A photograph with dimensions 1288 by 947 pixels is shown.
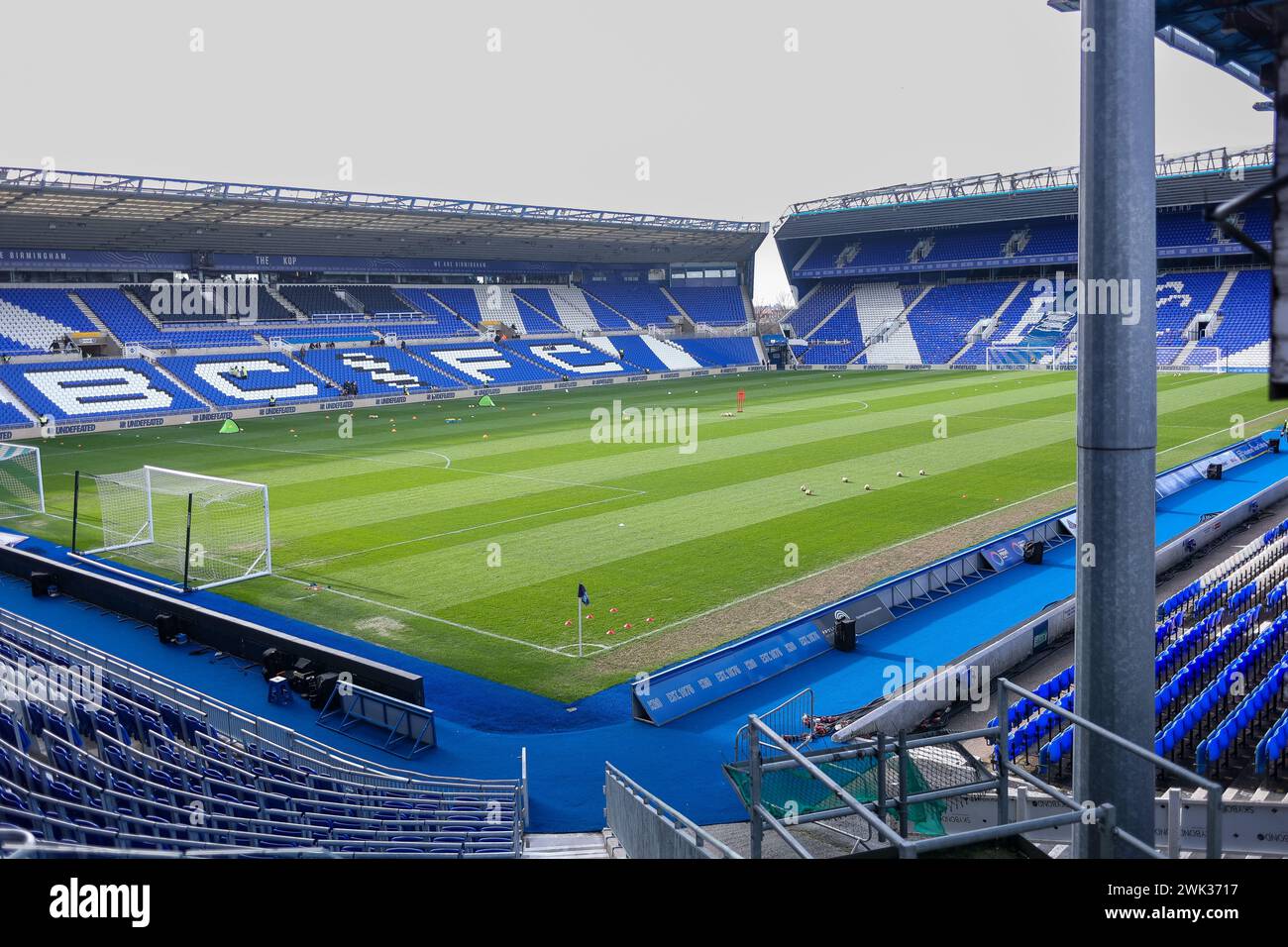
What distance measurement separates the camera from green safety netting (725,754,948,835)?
7.27 meters

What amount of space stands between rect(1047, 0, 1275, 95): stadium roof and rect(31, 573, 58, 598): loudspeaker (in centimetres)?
2123

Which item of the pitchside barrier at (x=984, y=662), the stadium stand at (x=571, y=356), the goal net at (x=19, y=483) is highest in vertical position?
the stadium stand at (x=571, y=356)

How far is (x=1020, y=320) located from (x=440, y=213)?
42.3 meters

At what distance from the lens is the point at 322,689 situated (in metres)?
15.3

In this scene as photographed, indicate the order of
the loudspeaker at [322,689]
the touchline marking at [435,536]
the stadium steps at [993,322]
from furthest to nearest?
1. the stadium steps at [993,322]
2. the touchline marking at [435,536]
3. the loudspeaker at [322,689]

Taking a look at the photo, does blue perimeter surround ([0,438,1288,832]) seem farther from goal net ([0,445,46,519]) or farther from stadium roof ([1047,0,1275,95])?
goal net ([0,445,46,519])

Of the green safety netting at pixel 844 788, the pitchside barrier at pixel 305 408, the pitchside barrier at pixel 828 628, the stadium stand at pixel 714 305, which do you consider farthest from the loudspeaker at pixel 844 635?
the stadium stand at pixel 714 305

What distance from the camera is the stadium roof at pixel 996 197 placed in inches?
2601

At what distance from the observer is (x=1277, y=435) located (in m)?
37.5

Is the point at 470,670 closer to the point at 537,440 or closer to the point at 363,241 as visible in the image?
the point at 537,440

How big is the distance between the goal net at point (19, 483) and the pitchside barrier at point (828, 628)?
2213cm

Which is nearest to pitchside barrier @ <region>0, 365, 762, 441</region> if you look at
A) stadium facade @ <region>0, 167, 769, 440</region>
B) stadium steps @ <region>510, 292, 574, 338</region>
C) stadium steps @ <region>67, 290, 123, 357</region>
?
stadium facade @ <region>0, 167, 769, 440</region>

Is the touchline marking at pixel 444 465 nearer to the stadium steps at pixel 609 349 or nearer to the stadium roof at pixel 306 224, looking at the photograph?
the stadium roof at pixel 306 224
